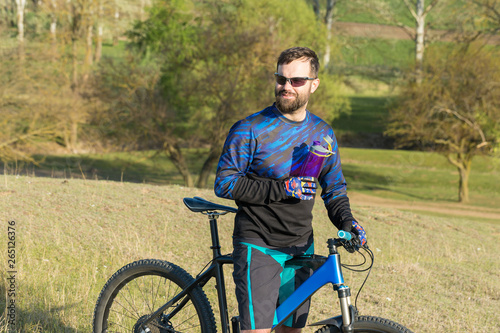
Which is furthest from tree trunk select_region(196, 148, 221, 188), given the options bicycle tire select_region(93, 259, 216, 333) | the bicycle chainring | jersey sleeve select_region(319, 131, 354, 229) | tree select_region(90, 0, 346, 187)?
jersey sleeve select_region(319, 131, 354, 229)

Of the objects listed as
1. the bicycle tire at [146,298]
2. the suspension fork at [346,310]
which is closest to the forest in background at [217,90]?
the bicycle tire at [146,298]

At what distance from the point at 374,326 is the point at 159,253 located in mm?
4971

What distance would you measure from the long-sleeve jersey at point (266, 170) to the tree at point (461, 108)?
2680cm

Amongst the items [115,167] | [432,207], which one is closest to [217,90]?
[432,207]

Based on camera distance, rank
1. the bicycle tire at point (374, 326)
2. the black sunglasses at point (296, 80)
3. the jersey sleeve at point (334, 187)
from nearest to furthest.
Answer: the bicycle tire at point (374, 326), the black sunglasses at point (296, 80), the jersey sleeve at point (334, 187)

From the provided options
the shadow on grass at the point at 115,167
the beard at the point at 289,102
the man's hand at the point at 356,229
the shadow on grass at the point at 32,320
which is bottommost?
the shadow on grass at the point at 115,167

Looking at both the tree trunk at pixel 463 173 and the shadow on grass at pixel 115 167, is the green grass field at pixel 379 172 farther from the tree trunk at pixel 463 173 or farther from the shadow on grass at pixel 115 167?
the tree trunk at pixel 463 173

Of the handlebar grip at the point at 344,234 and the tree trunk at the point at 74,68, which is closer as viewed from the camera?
the handlebar grip at the point at 344,234

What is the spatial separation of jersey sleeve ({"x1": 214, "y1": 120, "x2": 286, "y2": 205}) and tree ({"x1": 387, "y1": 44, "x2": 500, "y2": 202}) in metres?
27.0

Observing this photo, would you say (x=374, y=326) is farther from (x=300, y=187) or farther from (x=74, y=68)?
(x=74, y=68)

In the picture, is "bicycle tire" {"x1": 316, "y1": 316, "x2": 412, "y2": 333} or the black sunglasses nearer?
"bicycle tire" {"x1": 316, "y1": 316, "x2": 412, "y2": 333}

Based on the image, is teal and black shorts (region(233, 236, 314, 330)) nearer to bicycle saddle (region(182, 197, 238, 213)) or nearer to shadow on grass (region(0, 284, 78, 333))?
bicycle saddle (region(182, 197, 238, 213))

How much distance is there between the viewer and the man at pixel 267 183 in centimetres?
292

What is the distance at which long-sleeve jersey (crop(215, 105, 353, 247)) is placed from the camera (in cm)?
292
